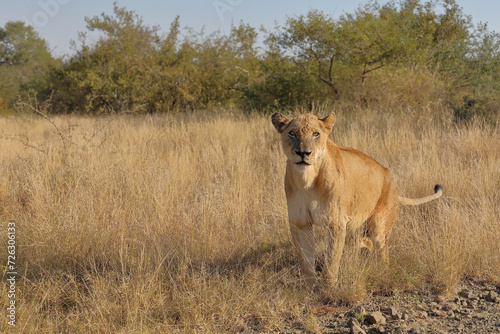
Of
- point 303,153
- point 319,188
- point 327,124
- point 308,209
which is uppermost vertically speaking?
point 327,124

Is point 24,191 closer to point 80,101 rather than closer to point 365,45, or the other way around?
point 365,45

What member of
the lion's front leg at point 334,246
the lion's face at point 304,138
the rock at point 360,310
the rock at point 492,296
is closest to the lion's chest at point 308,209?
the lion's front leg at point 334,246

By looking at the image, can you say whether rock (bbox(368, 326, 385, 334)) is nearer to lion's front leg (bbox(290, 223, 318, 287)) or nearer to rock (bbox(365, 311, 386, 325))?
rock (bbox(365, 311, 386, 325))

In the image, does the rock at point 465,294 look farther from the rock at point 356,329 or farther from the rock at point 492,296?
the rock at point 356,329

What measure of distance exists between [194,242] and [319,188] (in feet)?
4.90

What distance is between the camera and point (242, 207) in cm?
544

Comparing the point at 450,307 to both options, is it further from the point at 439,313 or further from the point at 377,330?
the point at 377,330

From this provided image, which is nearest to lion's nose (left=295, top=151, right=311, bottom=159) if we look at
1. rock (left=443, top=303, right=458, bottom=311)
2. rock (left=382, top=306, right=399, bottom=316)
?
rock (left=382, top=306, right=399, bottom=316)

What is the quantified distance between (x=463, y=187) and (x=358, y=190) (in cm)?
260

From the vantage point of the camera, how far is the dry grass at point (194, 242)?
11.9ft

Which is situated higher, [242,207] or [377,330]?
[242,207]

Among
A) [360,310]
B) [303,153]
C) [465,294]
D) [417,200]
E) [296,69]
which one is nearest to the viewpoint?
[303,153]

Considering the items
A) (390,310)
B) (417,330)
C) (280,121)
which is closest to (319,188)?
(280,121)

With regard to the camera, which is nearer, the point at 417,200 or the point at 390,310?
the point at 390,310
